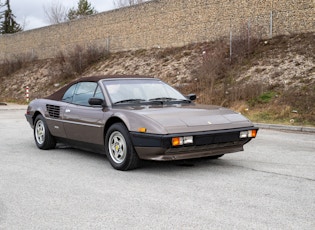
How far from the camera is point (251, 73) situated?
19078 millimetres

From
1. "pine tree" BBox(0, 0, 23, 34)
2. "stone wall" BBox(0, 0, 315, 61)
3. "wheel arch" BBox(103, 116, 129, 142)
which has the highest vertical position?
"pine tree" BBox(0, 0, 23, 34)

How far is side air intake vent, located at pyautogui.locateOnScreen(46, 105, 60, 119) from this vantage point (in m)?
7.91

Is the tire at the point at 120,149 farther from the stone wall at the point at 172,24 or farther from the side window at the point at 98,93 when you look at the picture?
the stone wall at the point at 172,24

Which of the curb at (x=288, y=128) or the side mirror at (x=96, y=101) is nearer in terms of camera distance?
the side mirror at (x=96, y=101)

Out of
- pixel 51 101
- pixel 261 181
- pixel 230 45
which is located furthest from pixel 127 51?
pixel 261 181

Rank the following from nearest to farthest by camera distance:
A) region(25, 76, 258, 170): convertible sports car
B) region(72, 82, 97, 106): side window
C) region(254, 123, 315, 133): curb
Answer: region(25, 76, 258, 170): convertible sports car
region(72, 82, 97, 106): side window
region(254, 123, 315, 133): curb

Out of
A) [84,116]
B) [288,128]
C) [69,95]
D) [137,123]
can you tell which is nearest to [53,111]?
[69,95]

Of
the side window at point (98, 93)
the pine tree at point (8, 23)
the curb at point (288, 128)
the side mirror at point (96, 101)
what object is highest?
the pine tree at point (8, 23)

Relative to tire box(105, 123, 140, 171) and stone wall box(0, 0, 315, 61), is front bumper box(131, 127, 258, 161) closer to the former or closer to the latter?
tire box(105, 123, 140, 171)

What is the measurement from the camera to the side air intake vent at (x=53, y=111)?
26.0 feet

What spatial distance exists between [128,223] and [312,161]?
4.25 meters

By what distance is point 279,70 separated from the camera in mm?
18250

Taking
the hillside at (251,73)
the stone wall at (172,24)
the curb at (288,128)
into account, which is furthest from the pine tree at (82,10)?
the curb at (288,128)

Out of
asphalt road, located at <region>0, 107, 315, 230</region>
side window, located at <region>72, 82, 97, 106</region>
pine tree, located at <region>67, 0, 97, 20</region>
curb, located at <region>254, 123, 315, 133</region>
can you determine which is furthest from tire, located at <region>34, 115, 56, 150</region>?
pine tree, located at <region>67, 0, 97, 20</region>
